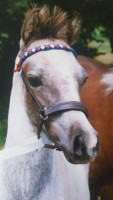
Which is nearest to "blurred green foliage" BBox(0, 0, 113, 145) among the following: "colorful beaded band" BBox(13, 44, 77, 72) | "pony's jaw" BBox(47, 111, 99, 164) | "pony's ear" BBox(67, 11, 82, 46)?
"pony's ear" BBox(67, 11, 82, 46)

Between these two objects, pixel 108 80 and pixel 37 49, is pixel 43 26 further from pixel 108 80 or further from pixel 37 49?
pixel 108 80

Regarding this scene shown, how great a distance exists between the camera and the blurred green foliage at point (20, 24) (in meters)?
1.44

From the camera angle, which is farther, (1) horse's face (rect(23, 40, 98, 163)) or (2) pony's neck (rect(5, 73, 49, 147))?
(2) pony's neck (rect(5, 73, 49, 147))

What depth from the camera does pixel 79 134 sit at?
638 millimetres

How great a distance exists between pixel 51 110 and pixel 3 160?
19 centimetres

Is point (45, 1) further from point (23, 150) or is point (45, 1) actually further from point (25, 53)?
point (23, 150)

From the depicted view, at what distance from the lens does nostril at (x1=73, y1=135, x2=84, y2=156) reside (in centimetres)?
64

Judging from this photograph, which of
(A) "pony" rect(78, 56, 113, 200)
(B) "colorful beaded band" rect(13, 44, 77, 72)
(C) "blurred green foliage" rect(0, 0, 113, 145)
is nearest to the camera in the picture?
(B) "colorful beaded band" rect(13, 44, 77, 72)

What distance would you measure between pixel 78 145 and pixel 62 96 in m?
0.12

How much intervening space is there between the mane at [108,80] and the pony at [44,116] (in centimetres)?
47

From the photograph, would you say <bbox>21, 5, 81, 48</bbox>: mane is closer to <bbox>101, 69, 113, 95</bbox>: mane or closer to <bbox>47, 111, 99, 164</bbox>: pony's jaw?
<bbox>47, 111, 99, 164</bbox>: pony's jaw

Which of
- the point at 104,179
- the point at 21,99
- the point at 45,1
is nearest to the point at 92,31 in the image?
the point at 45,1

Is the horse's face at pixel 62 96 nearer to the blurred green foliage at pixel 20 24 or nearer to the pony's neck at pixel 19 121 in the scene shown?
the pony's neck at pixel 19 121

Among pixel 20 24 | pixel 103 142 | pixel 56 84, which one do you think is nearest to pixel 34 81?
pixel 56 84
